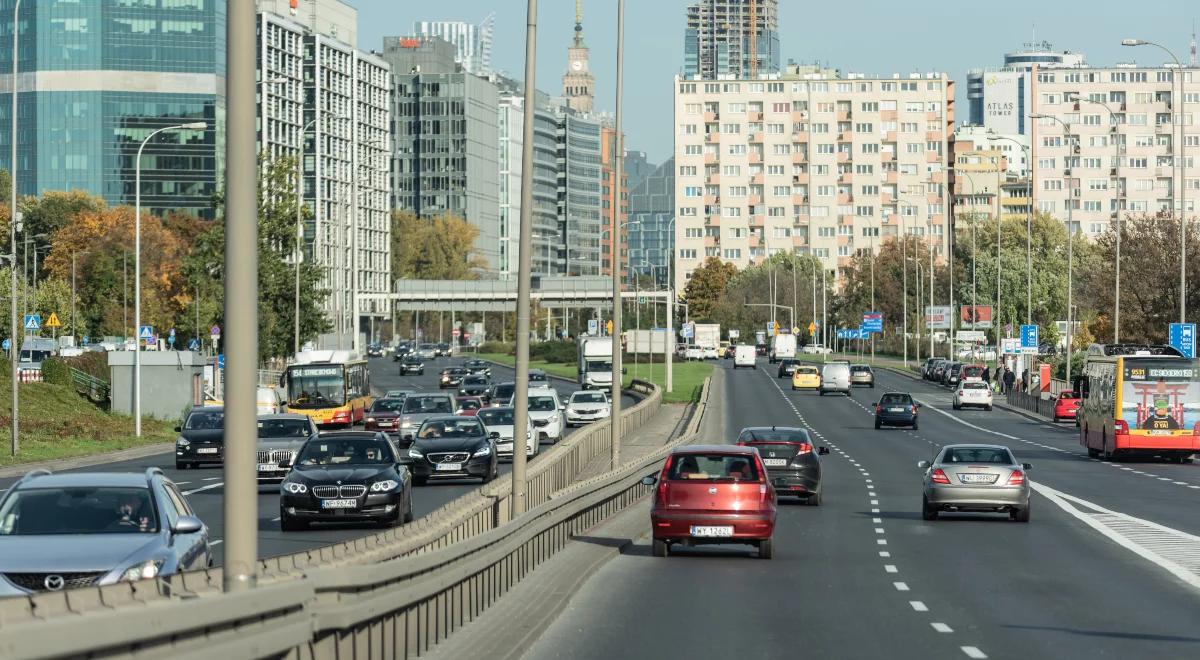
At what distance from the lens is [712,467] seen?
25281mm

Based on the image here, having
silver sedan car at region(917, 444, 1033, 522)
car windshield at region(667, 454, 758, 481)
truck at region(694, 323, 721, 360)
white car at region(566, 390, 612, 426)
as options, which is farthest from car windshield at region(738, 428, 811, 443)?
truck at region(694, 323, 721, 360)

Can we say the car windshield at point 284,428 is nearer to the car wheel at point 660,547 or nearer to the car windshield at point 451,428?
the car windshield at point 451,428

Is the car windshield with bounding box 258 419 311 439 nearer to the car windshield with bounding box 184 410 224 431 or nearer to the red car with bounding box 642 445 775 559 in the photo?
the car windshield with bounding box 184 410 224 431

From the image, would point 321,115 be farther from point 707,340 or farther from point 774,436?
point 774,436

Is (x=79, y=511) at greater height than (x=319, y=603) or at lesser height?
lesser

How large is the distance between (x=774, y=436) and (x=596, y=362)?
203 feet

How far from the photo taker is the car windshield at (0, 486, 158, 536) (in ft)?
51.0

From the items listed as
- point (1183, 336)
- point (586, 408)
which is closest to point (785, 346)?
point (586, 408)

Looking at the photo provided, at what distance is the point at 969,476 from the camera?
32.0 m

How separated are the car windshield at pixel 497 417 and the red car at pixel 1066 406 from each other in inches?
1531

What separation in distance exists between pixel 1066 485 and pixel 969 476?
12295 mm

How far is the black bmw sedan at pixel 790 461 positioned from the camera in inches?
1382

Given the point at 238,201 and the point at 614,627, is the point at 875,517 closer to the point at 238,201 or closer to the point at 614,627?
the point at 614,627

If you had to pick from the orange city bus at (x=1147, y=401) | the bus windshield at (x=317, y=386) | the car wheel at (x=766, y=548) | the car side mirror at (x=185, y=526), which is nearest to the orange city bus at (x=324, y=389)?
the bus windshield at (x=317, y=386)
